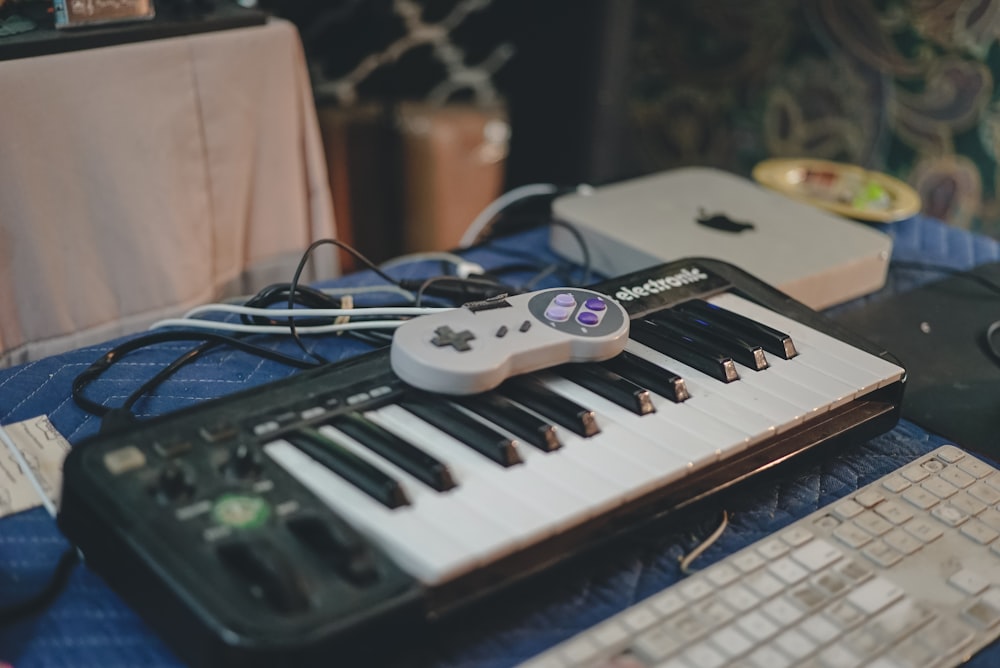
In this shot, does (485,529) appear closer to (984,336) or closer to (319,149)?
(984,336)

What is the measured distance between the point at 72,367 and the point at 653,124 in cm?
172

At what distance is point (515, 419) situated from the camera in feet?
1.94

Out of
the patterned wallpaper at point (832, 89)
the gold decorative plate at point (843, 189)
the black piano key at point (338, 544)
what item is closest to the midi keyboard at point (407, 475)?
→ the black piano key at point (338, 544)

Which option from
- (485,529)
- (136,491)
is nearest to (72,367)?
(136,491)

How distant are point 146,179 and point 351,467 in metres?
0.62

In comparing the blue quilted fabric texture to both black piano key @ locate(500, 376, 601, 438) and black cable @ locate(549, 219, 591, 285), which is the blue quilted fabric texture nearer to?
black piano key @ locate(500, 376, 601, 438)

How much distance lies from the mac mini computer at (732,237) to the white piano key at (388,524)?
0.46m

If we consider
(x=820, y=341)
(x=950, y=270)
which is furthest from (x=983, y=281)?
(x=820, y=341)

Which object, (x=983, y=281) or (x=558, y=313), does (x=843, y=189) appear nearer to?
(x=983, y=281)

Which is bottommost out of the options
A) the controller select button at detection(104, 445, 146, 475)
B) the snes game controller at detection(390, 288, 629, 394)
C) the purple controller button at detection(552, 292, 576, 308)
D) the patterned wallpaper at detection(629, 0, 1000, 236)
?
the patterned wallpaper at detection(629, 0, 1000, 236)

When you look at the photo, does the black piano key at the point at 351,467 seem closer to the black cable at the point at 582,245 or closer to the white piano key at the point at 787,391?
the white piano key at the point at 787,391

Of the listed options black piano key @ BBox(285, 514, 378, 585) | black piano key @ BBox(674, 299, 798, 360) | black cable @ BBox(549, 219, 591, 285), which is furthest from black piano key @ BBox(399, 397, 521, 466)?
black cable @ BBox(549, 219, 591, 285)

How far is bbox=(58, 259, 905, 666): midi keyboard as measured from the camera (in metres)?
0.46

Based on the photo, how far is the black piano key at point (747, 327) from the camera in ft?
2.31
